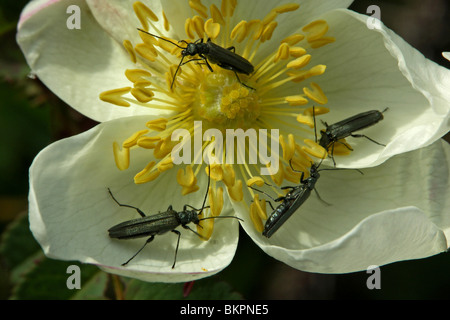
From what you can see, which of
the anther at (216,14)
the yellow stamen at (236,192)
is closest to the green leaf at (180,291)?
the yellow stamen at (236,192)

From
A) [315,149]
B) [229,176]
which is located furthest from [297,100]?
[229,176]

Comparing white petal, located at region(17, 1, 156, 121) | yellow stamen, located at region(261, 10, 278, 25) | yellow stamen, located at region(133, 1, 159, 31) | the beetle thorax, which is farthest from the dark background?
yellow stamen, located at region(261, 10, 278, 25)

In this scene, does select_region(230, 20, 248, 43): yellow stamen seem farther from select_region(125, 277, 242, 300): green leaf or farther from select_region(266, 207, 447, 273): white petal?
select_region(125, 277, 242, 300): green leaf

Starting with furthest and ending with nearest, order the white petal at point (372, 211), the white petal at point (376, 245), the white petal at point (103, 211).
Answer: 1. the white petal at point (103, 211)
2. the white petal at point (372, 211)
3. the white petal at point (376, 245)

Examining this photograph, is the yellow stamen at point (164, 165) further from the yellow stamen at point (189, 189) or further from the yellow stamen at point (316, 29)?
the yellow stamen at point (316, 29)

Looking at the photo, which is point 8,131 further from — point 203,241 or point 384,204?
point 384,204

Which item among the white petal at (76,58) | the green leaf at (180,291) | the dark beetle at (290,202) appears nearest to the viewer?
the dark beetle at (290,202)

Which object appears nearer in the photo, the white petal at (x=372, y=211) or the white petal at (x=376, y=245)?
the white petal at (x=376, y=245)
